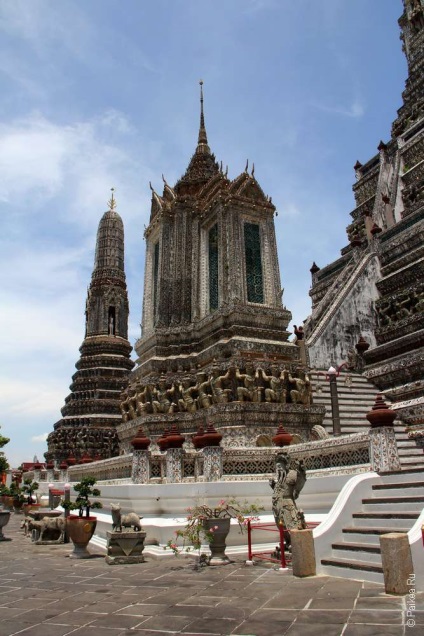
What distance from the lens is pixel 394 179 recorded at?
1225 inches

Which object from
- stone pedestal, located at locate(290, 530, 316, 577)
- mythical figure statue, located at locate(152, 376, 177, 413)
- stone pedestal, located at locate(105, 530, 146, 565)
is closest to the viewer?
stone pedestal, located at locate(290, 530, 316, 577)

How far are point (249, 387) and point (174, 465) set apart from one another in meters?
4.65

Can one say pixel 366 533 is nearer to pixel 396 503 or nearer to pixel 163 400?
pixel 396 503

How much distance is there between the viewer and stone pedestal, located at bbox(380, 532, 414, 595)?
5449 mm

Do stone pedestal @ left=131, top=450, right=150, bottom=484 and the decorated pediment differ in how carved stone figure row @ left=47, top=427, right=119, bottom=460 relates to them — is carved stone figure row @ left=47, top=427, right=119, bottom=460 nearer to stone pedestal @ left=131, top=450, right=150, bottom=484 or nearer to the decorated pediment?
the decorated pediment

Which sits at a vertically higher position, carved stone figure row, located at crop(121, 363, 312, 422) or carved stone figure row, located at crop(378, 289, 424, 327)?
carved stone figure row, located at crop(378, 289, 424, 327)

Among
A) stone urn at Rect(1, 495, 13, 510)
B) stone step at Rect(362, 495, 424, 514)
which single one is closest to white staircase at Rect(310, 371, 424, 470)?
stone step at Rect(362, 495, 424, 514)

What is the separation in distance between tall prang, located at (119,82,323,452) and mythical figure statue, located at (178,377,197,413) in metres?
0.03

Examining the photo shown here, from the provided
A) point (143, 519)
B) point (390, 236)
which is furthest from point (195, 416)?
point (390, 236)

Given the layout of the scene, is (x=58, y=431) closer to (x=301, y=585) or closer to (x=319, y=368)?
(x=319, y=368)

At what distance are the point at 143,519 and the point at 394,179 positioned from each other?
26866 millimetres

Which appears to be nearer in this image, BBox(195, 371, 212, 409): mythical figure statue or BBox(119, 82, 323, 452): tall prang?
BBox(119, 82, 323, 452): tall prang

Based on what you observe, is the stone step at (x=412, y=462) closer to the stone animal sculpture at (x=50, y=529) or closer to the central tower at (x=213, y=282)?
the central tower at (x=213, y=282)

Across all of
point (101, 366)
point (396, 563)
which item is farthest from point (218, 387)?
point (101, 366)
